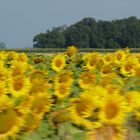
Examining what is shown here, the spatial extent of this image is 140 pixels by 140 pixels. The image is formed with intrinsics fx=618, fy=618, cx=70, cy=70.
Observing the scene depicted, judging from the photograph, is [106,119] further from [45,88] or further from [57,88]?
[57,88]

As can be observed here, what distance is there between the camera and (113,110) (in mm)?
2082

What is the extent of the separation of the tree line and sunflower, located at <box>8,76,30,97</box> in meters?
54.4

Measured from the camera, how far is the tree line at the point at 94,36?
58875 mm

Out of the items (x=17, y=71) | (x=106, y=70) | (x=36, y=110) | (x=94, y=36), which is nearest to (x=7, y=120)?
(x=36, y=110)

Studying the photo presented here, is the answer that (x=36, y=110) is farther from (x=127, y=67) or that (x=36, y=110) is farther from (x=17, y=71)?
(x=127, y=67)

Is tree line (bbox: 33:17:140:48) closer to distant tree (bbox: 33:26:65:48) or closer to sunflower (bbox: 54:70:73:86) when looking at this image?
distant tree (bbox: 33:26:65:48)

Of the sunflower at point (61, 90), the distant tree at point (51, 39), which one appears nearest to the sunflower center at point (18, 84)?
the sunflower at point (61, 90)

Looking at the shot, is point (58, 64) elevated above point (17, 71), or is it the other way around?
point (17, 71)

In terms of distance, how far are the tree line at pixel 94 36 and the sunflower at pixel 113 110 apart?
55.2 metres

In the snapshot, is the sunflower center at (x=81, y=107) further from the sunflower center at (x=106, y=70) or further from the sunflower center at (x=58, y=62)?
the sunflower center at (x=58, y=62)

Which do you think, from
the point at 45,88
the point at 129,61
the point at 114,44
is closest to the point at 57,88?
the point at 45,88

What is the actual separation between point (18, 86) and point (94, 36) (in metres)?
59.7

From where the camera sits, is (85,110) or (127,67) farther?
(127,67)

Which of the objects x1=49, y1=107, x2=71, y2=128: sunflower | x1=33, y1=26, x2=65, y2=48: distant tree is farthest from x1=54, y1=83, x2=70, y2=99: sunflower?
x1=33, y1=26, x2=65, y2=48: distant tree
